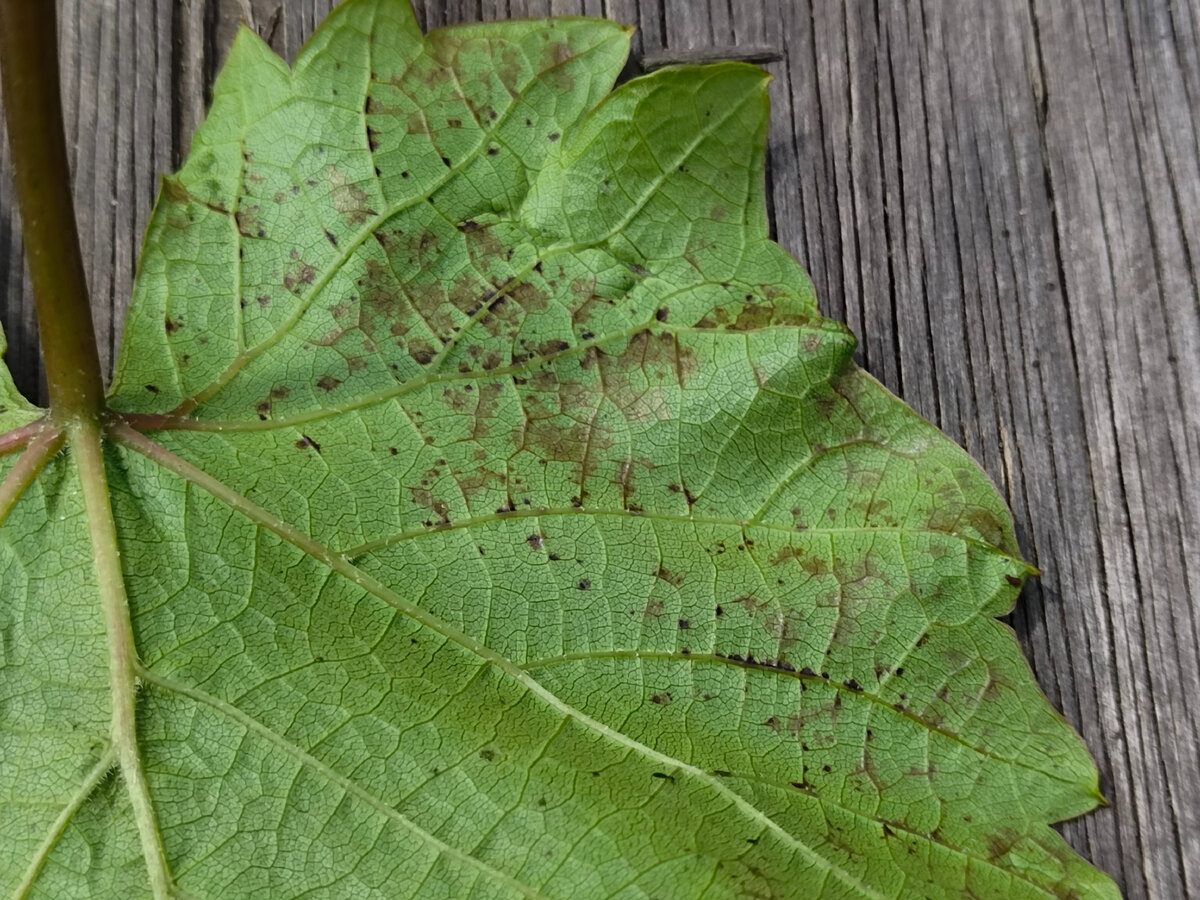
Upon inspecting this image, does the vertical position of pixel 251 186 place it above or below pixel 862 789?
above

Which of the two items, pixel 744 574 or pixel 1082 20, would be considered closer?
pixel 744 574

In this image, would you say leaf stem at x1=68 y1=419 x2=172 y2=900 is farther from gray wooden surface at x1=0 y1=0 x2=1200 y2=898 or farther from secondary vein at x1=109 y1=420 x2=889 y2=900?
gray wooden surface at x1=0 y1=0 x2=1200 y2=898

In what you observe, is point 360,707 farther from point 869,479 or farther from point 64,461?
point 869,479

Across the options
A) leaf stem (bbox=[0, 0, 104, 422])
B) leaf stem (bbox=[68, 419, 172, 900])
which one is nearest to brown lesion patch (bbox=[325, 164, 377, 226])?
leaf stem (bbox=[0, 0, 104, 422])

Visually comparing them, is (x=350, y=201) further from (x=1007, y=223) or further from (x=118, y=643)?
(x=1007, y=223)

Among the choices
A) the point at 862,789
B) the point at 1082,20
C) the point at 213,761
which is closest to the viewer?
the point at 213,761

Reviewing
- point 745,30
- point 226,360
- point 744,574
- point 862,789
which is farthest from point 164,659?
point 745,30
